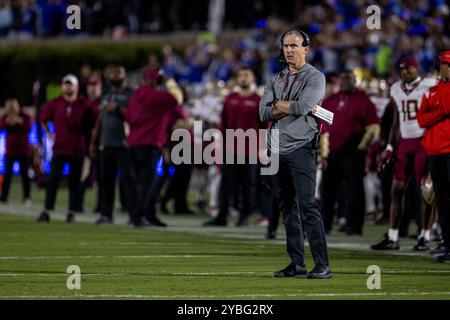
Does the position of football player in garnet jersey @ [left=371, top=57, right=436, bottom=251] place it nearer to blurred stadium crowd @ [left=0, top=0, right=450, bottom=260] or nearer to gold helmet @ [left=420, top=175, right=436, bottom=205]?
gold helmet @ [left=420, top=175, right=436, bottom=205]

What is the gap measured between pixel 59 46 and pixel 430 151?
2827cm

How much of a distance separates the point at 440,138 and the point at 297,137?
270 cm

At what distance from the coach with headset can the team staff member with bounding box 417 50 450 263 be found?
2352 millimetres

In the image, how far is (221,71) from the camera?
31.6 m

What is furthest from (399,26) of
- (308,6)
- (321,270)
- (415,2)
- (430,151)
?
(321,270)

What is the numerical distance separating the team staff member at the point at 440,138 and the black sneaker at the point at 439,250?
0.80 ft

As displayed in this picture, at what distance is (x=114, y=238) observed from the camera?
18531mm

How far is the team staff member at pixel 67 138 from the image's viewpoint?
855 inches

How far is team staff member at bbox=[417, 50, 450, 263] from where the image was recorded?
14.9 metres

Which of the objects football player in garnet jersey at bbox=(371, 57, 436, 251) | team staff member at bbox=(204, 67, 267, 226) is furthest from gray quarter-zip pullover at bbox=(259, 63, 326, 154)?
team staff member at bbox=(204, 67, 267, 226)

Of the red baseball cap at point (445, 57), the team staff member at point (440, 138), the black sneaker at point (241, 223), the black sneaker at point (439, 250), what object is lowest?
the black sneaker at point (241, 223)

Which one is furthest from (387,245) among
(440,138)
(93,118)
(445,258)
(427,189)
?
(93,118)

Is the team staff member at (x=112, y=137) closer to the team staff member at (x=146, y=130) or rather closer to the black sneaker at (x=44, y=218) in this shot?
the team staff member at (x=146, y=130)

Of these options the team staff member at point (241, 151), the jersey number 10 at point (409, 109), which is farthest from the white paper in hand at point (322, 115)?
the team staff member at point (241, 151)
